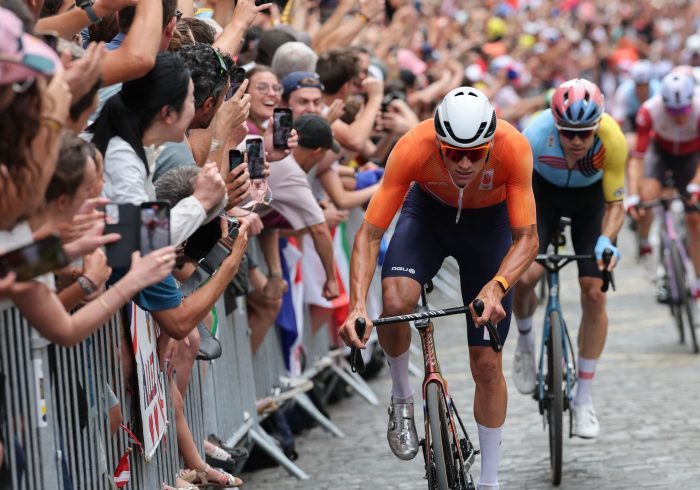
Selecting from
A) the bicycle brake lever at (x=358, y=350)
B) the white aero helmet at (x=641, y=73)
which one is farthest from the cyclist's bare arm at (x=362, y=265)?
the white aero helmet at (x=641, y=73)

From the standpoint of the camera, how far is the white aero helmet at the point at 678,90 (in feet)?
40.1

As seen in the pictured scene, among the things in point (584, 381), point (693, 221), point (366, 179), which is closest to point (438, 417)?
point (584, 381)

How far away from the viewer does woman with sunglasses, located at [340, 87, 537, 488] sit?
21.0ft

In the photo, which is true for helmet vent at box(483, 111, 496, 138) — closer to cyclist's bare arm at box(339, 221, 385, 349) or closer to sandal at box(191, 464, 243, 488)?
cyclist's bare arm at box(339, 221, 385, 349)

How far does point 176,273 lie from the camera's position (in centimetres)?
639

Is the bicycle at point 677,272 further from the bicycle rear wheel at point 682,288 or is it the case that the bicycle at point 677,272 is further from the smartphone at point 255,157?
the smartphone at point 255,157

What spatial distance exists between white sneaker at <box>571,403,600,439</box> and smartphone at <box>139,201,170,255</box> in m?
4.34

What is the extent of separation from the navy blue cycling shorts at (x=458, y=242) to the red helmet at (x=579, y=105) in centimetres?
135

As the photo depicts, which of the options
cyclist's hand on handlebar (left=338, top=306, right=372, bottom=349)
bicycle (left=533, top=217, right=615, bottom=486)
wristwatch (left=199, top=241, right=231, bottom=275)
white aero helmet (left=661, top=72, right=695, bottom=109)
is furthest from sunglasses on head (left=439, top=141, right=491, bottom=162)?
white aero helmet (left=661, top=72, right=695, bottom=109)

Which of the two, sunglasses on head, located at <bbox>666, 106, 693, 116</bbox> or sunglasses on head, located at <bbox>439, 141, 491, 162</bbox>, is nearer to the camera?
sunglasses on head, located at <bbox>439, 141, 491, 162</bbox>

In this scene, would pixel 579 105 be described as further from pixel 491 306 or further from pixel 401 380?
pixel 491 306

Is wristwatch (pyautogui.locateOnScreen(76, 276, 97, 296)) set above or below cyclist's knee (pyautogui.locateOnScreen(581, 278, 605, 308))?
above

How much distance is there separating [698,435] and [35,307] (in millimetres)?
5754

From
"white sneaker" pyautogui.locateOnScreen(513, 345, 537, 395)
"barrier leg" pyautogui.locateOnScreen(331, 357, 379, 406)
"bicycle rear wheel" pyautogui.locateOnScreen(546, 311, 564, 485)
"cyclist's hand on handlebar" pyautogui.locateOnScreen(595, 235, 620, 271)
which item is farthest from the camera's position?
"barrier leg" pyautogui.locateOnScreen(331, 357, 379, 406)
